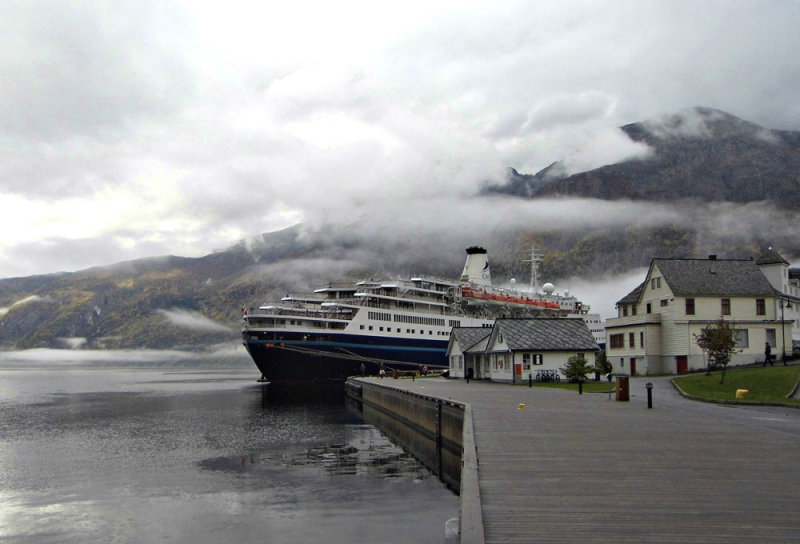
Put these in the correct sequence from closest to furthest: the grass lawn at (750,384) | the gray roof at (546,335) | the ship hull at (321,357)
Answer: the grass lawn at (750,384), the gray roof at (546,335), the ship hull at (321,357)

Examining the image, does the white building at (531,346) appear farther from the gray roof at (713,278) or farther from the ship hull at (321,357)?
the ship hull at (321,357)

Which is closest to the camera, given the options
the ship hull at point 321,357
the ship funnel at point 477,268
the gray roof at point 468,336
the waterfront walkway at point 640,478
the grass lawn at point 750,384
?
the waterfront walkway at point 640,478

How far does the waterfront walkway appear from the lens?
31.1ft

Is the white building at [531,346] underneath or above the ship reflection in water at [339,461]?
above

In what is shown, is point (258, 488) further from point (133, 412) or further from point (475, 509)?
point (133, 412)

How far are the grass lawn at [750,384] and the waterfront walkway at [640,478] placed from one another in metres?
8.62

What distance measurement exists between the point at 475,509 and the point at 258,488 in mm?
13772

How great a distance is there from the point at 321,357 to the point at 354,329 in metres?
5.46

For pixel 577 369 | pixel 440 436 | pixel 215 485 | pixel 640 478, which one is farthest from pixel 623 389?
pixel 640 478

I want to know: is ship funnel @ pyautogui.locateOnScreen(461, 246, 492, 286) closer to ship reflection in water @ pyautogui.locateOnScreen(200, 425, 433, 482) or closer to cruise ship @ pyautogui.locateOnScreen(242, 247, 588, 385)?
cruise ship @ pyautogui.locateOnScreen(242, 247, 588, 385)

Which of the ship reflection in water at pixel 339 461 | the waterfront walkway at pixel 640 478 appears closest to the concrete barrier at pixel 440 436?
the waterfront walkway at pixel 640 478

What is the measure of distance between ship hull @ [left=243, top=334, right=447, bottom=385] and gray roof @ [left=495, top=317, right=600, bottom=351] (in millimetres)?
40565

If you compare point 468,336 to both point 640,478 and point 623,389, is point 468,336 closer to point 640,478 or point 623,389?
point 623,389

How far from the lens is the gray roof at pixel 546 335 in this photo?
50.2 m
